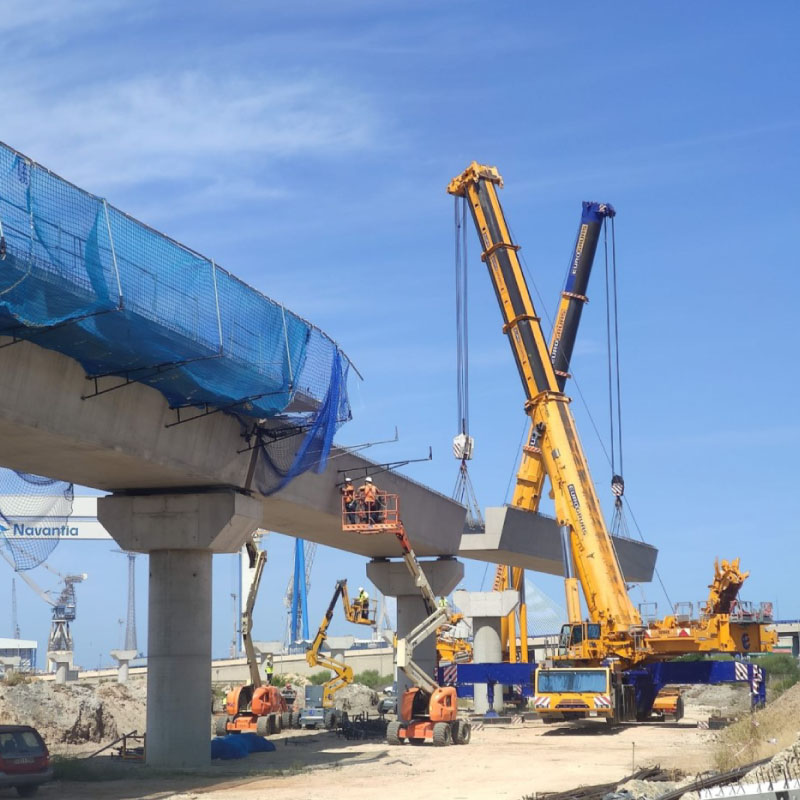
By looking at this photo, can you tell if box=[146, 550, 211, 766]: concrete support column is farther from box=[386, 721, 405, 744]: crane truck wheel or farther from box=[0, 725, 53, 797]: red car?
box=[386, 721, 405, 744]: crane truck wheel

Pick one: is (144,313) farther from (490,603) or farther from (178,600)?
(490,603)

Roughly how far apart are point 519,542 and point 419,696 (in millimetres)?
13651

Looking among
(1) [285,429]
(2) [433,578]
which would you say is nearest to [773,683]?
(2) [433,578]

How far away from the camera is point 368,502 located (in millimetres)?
29719

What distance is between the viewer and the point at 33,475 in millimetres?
22891

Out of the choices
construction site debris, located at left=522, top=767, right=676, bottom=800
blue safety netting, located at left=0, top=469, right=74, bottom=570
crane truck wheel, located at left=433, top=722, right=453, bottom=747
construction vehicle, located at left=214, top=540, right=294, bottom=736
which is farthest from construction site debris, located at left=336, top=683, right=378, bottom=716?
construction site debris, located at left=522, top=767, right=676, bottom=800

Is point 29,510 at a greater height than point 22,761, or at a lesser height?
greater

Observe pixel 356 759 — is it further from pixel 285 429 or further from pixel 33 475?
pixel 33 475

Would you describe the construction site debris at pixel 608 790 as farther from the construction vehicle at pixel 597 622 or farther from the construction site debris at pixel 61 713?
the construction site debris at pixel 61 713

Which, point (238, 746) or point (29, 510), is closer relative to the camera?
point (29, 510)

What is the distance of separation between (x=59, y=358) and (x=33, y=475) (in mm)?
4380

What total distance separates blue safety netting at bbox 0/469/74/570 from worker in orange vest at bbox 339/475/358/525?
7.42m

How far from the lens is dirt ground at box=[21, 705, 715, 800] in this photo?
20422mm

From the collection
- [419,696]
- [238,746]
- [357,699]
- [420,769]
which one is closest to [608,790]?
[420,769]
